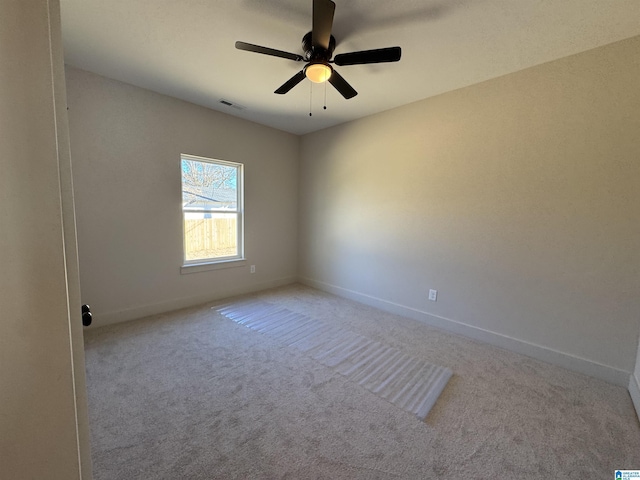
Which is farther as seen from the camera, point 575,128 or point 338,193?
point 338,193

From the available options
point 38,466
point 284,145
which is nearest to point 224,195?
point 284,145

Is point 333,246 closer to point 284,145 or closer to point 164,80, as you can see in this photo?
point 284,145

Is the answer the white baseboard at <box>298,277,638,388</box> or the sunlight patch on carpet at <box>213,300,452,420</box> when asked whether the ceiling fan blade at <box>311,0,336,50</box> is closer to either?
the sunlight patch on carpet at <box>213,300,452,420</box>

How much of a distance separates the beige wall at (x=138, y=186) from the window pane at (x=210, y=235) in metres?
0.17

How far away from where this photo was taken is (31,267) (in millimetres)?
556

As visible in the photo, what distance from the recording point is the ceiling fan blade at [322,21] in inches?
55.3

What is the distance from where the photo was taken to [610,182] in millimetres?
1997

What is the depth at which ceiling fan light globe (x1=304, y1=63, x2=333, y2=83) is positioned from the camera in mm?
1833

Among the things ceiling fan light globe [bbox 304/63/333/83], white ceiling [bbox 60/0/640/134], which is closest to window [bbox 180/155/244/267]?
white ceiling [bbox 60/0/640/134]

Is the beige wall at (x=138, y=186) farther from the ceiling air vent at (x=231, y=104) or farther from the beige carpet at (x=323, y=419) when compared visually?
the beige carpet at (x=323, y=419)

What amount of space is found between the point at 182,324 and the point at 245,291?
47.6 inches

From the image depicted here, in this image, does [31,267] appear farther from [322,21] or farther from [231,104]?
[231,104]

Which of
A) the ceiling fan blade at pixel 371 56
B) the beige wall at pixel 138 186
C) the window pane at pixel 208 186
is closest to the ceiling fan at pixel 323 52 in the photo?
the ceiling fan blade at pixel 371 56

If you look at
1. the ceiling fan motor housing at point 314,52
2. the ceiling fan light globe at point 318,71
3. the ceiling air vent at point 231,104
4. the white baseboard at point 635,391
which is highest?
the ceiling air vent at point 231,104
